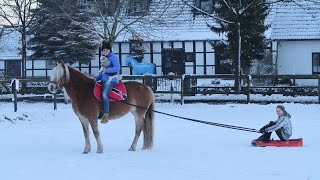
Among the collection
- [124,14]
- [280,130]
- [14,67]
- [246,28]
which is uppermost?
[124,14]

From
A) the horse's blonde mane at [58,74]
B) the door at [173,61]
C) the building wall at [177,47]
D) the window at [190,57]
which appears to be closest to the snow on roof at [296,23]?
the building wall at [177,47]

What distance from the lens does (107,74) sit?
11.4 m

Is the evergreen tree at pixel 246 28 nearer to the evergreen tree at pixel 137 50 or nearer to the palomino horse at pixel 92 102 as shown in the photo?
the evergreen tree at pixel 137 50

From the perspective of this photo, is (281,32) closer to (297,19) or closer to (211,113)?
(297,19)

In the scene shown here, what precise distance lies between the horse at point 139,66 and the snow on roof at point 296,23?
28.0ft

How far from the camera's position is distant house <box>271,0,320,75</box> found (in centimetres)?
3844

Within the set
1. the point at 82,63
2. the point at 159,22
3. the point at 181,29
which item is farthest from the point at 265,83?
the point at 82,63

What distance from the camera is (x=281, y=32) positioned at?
38906 millimetres

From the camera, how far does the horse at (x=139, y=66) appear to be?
129 feet

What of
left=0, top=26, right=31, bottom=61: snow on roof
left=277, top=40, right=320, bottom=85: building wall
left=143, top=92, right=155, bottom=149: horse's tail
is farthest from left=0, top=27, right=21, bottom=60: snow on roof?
left=143, top=92, right=155, bottom=149: horse's tail

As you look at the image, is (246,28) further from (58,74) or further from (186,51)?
(58,74)

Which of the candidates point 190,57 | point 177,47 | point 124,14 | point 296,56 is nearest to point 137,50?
point 177,47

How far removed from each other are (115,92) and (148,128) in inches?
40.5

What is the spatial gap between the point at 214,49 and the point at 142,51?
17.8 feet
